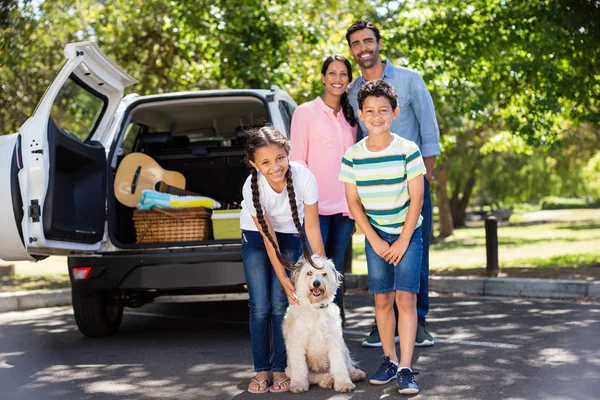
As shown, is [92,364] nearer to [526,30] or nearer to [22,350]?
[22,350]

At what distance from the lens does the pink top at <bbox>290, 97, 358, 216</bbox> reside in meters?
5.93

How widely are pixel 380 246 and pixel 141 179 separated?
328 centimetres

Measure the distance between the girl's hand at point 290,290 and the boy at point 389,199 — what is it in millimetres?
508

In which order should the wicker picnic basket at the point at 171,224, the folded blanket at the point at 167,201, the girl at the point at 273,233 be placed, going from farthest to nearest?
the folded blanket at the point at 167,201, the wicker picnic basket at the point at 171,224, the girl at the point at 273,233

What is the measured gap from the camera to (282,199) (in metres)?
5.21

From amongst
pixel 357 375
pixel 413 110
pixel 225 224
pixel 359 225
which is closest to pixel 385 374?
pixel 357 375

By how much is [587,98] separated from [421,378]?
7.87 m

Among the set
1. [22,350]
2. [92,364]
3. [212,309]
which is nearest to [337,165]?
[92,364]

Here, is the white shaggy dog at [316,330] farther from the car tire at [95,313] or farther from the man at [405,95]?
the car tire at [95,313]

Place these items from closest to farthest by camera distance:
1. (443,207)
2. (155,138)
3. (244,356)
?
(244,356)
(155,138)
(443,207)

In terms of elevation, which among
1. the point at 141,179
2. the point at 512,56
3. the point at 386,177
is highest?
the point at 512,56

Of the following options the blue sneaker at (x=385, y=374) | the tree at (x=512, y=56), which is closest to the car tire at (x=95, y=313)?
the blue sneaker at (x=385, y=374)

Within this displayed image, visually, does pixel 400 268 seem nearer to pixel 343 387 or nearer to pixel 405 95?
pixel 343 387

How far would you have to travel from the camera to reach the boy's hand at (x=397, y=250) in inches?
196
